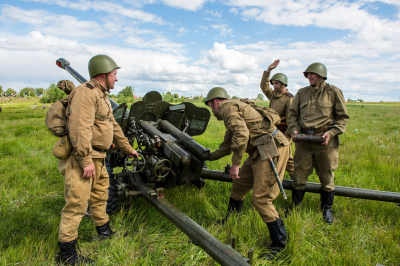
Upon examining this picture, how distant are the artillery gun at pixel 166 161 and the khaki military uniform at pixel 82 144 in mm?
841

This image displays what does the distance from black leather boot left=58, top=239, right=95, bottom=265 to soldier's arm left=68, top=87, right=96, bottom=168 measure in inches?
36.7

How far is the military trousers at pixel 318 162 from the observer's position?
4.20 metres

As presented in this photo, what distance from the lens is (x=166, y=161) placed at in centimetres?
382

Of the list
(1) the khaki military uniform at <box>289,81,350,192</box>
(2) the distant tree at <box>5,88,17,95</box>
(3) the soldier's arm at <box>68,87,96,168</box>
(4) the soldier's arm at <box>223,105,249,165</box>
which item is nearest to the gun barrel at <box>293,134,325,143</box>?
(1) the khaki military uniform at <box>289,81,350,192</box>

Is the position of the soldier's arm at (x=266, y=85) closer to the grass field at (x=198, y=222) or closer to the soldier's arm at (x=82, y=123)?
the grass field at (x=198, y=222)

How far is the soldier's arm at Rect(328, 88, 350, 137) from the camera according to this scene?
4113 mm

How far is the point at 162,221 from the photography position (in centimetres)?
394

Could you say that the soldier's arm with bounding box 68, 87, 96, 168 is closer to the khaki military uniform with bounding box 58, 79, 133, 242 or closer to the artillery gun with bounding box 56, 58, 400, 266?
the khaki military uniform with bounding box 58, 79, 133, 242

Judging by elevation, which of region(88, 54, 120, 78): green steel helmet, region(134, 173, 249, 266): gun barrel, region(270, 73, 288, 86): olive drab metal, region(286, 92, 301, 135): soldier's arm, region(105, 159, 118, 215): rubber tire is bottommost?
region(105, 159, 118, 215): rubber tire

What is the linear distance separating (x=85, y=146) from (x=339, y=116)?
12.2 feet

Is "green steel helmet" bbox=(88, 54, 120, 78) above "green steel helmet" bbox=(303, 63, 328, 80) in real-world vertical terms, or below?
below

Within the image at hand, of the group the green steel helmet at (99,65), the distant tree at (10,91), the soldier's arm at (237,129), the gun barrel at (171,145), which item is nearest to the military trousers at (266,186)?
the soldier's arm at (237,129)

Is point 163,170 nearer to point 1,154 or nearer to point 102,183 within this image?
point 102,183

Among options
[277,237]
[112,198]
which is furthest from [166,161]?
[277,237]
